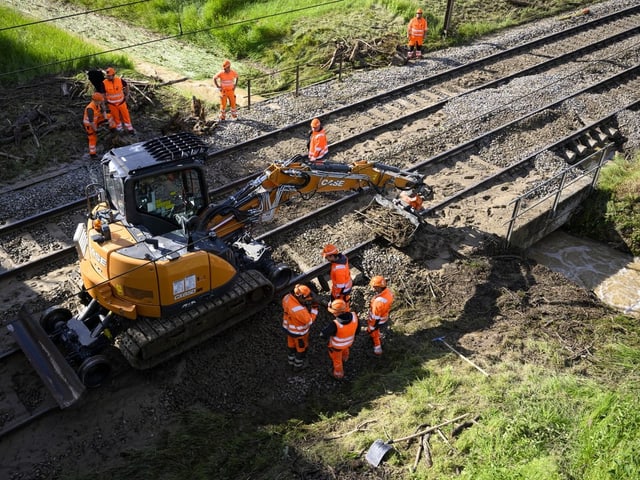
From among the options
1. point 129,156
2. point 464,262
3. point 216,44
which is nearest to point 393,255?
point 464,262

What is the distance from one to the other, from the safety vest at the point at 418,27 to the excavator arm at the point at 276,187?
37.5ft

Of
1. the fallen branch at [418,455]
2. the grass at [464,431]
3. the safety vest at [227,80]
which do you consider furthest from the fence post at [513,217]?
the safety vest at [227,80]

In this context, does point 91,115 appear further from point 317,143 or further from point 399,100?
point 399,100

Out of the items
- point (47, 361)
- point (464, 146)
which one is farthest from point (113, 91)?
point (464, 146)

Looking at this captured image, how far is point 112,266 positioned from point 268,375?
3008 millimetres

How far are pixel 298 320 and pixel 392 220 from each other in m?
4.17

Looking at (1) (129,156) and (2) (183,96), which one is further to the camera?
(2) (183,96)

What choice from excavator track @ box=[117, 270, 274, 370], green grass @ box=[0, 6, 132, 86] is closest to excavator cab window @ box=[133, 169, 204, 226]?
excavator track @ box=[117, 270, 274, 370]

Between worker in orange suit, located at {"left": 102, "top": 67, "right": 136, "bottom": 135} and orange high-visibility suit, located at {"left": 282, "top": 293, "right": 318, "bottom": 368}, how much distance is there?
9105mm

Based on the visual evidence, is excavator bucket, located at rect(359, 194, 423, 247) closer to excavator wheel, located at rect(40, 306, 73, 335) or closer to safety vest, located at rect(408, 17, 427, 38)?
excavator wheel, located at rect(40, 306, 73, 335)

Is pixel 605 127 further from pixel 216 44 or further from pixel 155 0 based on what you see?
A: pixel 155 0

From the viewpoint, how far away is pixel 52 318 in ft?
32.7

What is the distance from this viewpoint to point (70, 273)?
11.5 metres

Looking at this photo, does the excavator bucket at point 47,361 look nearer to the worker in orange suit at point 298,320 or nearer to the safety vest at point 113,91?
the worker in orange suit at point 298,320
